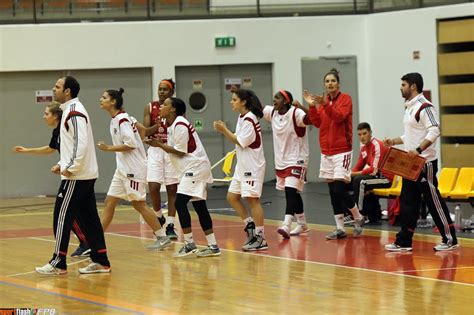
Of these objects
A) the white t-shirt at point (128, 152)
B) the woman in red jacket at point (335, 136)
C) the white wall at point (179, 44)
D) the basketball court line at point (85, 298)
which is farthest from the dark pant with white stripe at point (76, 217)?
the white wall at point (179, 44)

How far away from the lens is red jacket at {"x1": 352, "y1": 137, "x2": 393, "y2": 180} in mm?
15289

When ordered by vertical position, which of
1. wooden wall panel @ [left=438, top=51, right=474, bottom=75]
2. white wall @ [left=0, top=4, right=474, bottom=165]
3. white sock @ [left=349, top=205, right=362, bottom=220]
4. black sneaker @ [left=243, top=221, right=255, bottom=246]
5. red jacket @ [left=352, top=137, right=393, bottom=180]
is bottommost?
black sneaker @ [left=243, top=221, right=255, bottom=246]

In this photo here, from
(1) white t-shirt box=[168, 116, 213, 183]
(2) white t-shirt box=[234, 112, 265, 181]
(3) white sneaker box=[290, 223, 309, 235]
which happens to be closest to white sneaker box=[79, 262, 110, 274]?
(1) white t-shirt box=[168, 116, 213, 183]

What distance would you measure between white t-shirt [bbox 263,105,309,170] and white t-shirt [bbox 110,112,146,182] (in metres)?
2.03

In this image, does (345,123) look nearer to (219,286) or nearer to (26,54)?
(219,286)

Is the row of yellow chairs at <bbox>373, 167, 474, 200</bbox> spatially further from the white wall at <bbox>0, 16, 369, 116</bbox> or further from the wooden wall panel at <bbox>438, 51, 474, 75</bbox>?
the white wall at <bbox>0, 16, 369, 116</bbox>

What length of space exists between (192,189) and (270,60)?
1114 cm

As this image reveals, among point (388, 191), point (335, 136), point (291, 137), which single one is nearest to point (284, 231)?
point (291, 137)

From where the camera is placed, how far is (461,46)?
2089cm

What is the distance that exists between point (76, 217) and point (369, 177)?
18.6ft

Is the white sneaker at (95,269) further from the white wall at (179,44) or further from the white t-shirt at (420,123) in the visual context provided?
the white wall at (179,44)

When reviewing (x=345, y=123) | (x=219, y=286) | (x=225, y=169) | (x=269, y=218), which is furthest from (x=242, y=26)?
(x=219, y=286)

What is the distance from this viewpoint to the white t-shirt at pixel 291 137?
1326 cm

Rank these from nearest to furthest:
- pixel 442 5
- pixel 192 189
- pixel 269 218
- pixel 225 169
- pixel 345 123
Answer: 1. pixel 192 189
2. pixel 345 123
3. pixel 269 218
4. pixel 225 169
5. pixel 442 5
